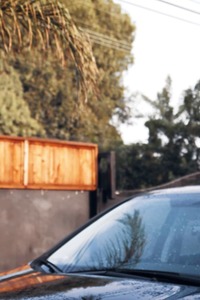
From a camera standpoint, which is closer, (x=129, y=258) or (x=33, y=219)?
(x=129, y=258)

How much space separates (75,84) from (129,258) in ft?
84.9

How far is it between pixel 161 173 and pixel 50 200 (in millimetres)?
17084

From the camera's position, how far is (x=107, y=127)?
34.6m

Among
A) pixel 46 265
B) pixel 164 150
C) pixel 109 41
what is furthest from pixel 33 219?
pixel 109 41

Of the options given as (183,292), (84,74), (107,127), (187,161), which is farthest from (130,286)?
(107,127)

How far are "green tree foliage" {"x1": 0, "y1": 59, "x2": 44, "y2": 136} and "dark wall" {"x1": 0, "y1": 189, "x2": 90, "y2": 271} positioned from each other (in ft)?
53.4

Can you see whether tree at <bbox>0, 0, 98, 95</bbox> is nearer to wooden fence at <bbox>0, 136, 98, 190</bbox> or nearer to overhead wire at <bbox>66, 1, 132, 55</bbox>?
wooden fence at <bbox>0, 136, 98, 190</bbox>

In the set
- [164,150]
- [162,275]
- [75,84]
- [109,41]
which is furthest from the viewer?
[109,41]

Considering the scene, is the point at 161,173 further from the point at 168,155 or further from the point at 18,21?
the point at 18,21

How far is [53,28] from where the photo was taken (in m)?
9.71

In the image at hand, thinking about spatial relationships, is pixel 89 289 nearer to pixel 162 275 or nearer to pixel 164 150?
pixel 162 275

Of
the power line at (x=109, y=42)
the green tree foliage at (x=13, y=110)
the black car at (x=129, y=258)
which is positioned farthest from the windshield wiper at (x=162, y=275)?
the power line at (x=109, y=42)

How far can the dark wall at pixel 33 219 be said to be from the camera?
10.1m

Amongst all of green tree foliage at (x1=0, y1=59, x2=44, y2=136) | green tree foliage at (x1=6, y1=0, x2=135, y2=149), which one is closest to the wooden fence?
green tree foliage at (x1=0, y1=59, x2=44, y2=136)
